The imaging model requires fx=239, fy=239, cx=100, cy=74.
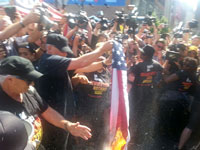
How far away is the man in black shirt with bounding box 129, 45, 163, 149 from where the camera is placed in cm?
407

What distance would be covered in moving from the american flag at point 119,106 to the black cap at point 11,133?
4.69 ft

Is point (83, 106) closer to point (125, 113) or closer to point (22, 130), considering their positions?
point (125, 113)

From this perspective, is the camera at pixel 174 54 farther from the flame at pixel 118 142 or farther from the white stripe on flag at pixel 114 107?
the flame at pixel 118 142

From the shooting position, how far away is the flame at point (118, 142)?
8.05 ft

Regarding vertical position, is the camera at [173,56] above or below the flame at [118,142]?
above

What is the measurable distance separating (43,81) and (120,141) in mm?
1071

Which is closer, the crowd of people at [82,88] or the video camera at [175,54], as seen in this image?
the crowd of people at [82,88]

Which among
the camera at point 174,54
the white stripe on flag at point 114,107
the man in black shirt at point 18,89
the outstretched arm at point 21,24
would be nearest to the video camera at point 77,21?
the camera at point 174,54

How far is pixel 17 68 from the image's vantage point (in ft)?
6.36

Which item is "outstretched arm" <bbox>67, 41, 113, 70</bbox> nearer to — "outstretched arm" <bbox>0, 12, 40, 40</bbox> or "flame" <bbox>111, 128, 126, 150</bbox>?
"outstretched arm" <bbox>0, 12, 40, 40</bbox>

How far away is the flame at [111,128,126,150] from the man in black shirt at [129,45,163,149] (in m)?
1.72

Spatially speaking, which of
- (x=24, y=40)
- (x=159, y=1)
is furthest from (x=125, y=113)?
(x=159, y=1)

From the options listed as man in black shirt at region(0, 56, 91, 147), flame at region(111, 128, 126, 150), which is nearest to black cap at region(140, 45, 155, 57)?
flame at region(111, 128, 126, 150)

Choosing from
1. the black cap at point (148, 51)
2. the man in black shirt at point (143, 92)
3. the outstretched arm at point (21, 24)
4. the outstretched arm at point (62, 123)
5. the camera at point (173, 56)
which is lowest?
the man in black shirt at point (143, 92)
